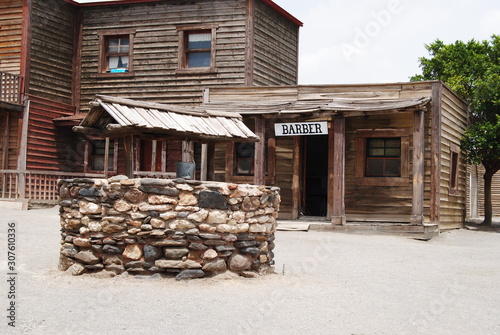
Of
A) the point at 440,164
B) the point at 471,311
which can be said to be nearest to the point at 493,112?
the point at 440,164

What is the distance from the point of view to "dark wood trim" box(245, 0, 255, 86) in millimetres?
19562

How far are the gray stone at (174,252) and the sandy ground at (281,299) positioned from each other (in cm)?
33

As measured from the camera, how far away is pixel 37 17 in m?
20.1

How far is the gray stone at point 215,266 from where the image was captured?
310 inches

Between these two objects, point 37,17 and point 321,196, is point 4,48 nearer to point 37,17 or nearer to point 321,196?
point 37,17

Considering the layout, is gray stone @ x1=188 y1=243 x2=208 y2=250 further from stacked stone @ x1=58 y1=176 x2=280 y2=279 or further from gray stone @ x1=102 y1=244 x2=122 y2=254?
gray stone @ x1=102 y1=244 x2=122 y2=254

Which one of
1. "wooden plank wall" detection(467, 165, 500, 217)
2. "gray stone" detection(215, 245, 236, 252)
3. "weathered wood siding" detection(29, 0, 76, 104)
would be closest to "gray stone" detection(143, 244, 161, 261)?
"gray stone" detection(215, 245, 236, 252)

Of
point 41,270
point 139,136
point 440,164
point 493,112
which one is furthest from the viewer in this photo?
point 493,112

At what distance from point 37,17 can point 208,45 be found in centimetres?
604

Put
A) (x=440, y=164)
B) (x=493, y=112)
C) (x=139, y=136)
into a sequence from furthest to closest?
(x=493, y=112), (x=440, y=164), (x=139, y=136)

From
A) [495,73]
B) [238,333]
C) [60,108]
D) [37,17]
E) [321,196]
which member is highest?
[37,17]

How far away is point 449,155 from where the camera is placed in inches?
677

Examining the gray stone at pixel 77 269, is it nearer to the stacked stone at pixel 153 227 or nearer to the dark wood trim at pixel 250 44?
the stacked stone at pixel 153 227

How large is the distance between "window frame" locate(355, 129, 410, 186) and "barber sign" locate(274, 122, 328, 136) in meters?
1.71
